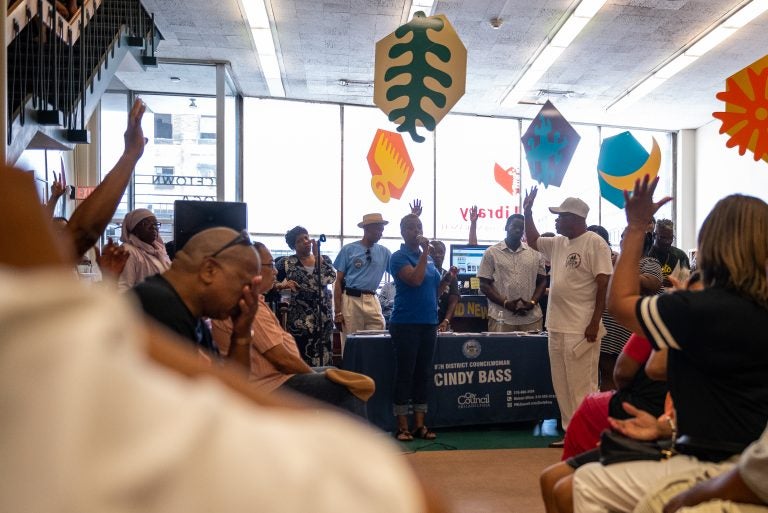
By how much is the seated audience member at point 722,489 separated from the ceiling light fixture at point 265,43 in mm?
7640

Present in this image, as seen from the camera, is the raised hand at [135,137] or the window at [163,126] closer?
the raised hand at [135,137]

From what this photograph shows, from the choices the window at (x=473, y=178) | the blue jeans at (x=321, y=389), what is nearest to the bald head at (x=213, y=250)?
the blue jeans at (x=321, y=389)

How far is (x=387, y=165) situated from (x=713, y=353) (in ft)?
28.1

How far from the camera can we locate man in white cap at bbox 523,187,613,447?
4652mm

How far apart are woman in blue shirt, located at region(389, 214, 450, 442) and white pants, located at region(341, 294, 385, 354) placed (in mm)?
1103

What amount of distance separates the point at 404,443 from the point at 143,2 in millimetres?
6298

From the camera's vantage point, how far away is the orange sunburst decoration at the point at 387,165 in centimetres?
997

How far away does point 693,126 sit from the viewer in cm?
1346

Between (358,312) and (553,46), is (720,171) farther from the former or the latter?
(358,312)

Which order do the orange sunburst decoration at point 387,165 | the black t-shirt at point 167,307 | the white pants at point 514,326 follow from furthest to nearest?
the orange sunburst decoration at point 387,165, the white pants at point 514,326, the black t-shirt at point 167,307

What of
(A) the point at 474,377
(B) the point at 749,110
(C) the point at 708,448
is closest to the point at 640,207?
(C) the point at 708,448

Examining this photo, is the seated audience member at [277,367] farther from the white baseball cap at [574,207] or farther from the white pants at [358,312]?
the white pants at [358,312]

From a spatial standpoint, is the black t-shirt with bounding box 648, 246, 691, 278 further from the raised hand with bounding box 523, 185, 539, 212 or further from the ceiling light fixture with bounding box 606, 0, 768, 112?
the ceiling light fixture with bounding box 606, 0, 768, 112

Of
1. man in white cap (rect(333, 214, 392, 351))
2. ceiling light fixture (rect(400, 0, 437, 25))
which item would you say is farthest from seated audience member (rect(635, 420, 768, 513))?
ceiling light fixture (rect(400, 0, 437, 25))
